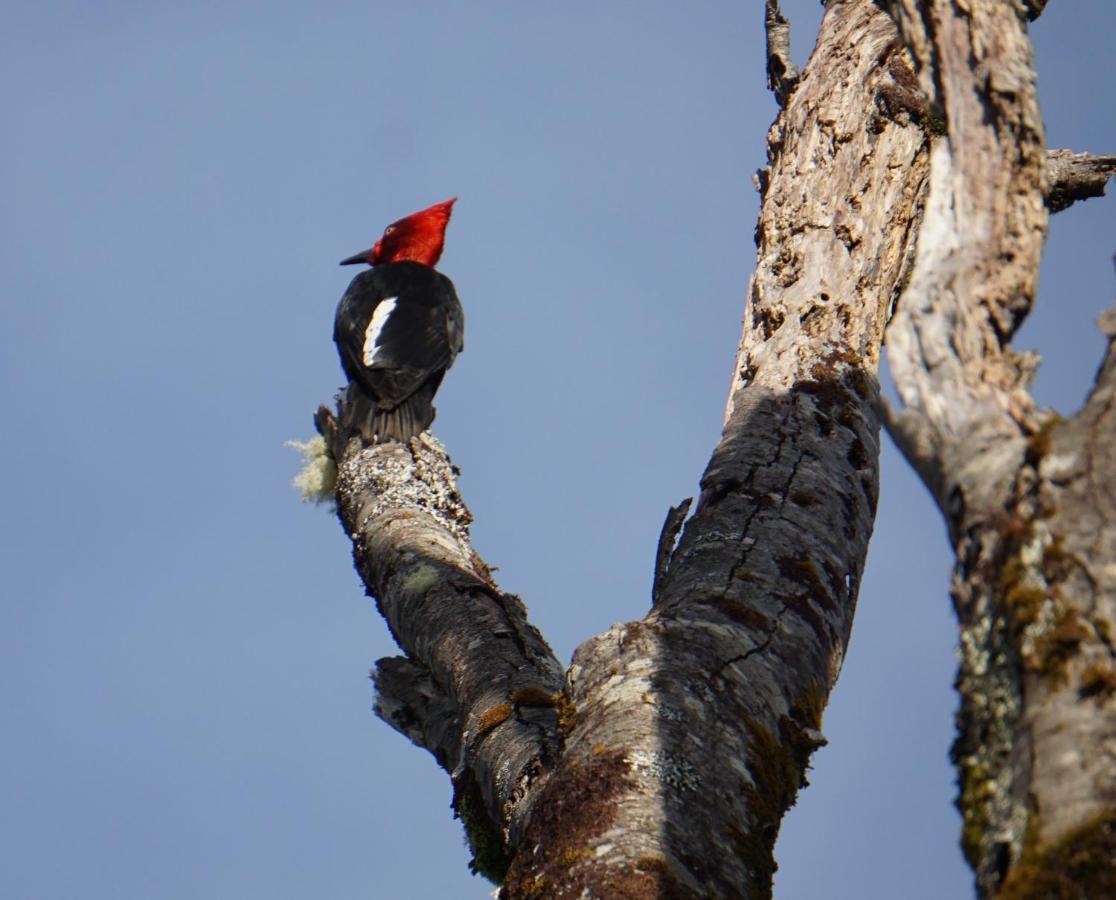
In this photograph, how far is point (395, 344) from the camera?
5.93m

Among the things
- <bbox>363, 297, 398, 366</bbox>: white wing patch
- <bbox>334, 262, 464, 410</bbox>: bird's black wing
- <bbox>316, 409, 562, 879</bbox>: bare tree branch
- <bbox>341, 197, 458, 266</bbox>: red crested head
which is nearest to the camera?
<bbox>316, 409, 562, 879</bbox>: bare tree branch

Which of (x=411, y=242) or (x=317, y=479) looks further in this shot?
(x=411, y=242)

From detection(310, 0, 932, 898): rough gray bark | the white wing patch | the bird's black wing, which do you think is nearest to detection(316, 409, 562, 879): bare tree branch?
detection(310, 0, 932, 898): rough gray bark

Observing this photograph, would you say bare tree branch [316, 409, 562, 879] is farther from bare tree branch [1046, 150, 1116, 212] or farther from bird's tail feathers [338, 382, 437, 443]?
bare tree branch [1046, 150, 1116, 212]

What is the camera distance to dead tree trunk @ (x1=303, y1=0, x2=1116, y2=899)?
110cm

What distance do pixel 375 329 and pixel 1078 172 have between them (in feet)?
10.4

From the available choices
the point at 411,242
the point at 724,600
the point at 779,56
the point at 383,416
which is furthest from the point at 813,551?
the point at 411,242

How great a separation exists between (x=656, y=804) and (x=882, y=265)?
2.25 metres

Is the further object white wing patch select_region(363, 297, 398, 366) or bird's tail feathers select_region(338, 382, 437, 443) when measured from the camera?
white wing patch select_region(363, 297, 398, 366)

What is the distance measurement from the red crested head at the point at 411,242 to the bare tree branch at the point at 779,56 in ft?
14.5

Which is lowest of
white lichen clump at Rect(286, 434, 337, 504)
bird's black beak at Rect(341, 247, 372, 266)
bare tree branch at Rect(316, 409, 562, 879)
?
bare tree branch at Rect(316, 409, 562, 879)

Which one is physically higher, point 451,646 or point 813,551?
point 451,646

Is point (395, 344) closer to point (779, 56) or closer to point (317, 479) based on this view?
point (317, 479)

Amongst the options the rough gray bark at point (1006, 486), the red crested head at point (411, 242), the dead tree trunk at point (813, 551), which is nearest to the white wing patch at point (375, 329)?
the dead tree trunk at point (813, 551)
